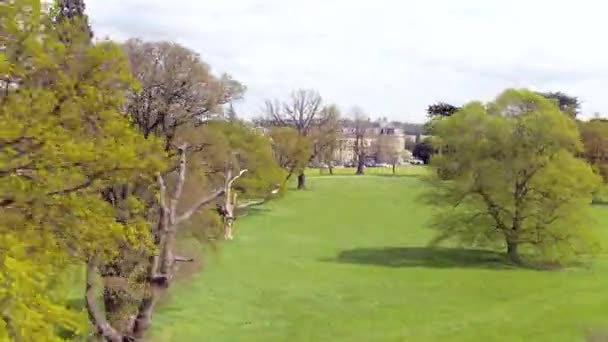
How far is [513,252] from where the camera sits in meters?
41.4

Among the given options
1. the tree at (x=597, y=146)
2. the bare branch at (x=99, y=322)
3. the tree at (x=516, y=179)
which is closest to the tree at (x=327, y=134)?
the tree at (x=597, y=146)

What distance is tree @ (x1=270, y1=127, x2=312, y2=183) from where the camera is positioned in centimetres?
7681

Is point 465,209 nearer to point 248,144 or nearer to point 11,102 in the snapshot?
point 248,144

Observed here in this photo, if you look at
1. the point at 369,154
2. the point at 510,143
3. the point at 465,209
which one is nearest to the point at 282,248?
the point at 465,209

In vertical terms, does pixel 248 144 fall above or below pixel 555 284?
above

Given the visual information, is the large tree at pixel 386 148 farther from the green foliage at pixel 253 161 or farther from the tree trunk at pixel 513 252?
the tree trunk at pixel 513 252

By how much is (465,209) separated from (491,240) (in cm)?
213

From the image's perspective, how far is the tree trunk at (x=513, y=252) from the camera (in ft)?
135

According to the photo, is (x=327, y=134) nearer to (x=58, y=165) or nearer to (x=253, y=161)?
(x=253, y=161)

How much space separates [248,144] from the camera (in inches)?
2282

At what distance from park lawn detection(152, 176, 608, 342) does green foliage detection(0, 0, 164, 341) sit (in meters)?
12.7

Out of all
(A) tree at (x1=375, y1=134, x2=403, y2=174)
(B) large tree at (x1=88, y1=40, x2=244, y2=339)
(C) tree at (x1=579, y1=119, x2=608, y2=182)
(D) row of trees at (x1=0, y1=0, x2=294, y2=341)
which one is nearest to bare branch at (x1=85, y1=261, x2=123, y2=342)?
(D) row of trees at (x1=0, y1=0, x2=294, y2=341)

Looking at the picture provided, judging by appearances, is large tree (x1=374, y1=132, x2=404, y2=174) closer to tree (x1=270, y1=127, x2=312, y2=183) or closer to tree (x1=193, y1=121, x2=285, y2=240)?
tree (x1=270, y1=127, x2=312, y2=183)

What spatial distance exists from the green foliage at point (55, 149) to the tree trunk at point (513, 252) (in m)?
32.9
